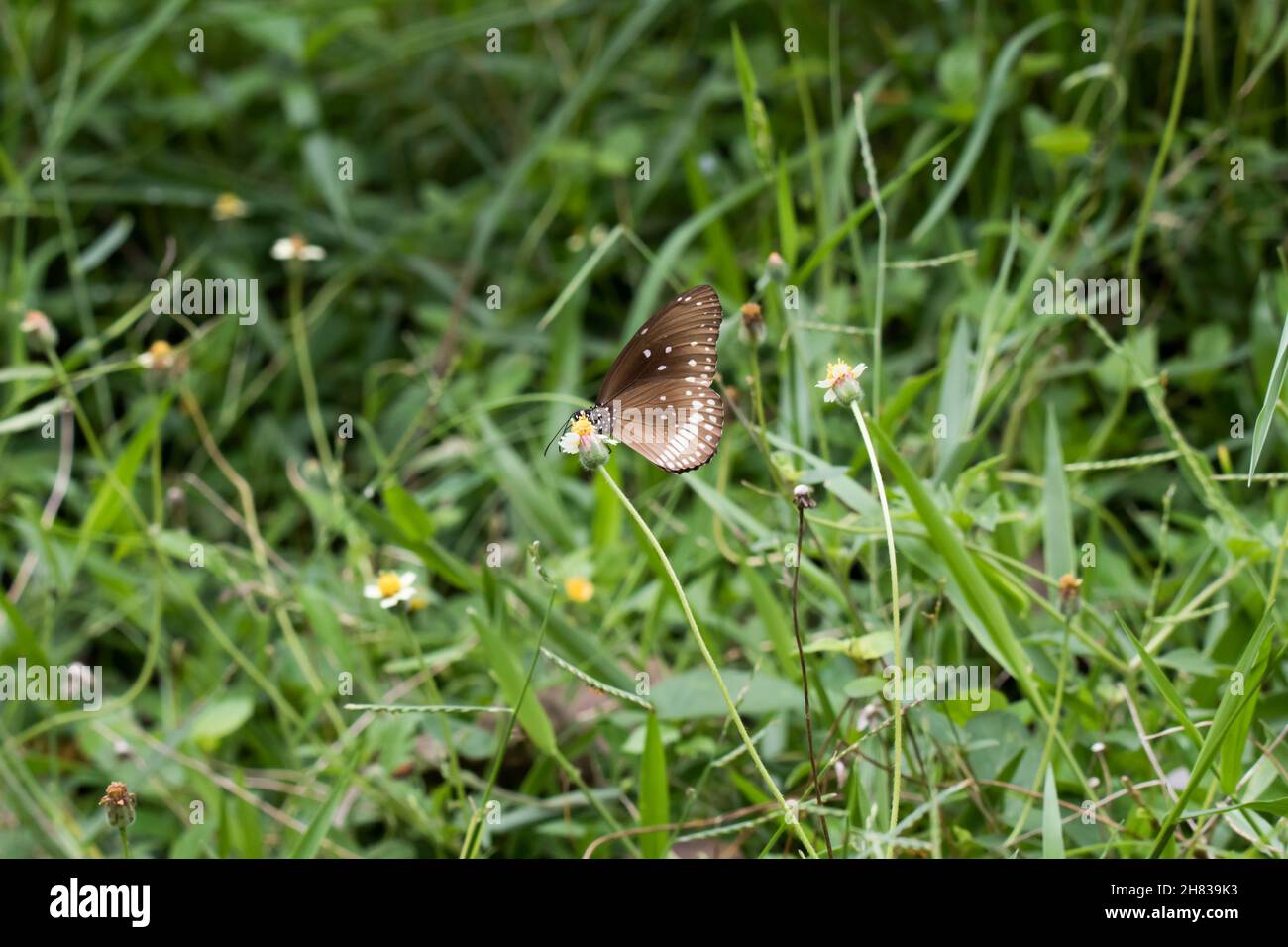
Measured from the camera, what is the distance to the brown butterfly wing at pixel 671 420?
0.96m

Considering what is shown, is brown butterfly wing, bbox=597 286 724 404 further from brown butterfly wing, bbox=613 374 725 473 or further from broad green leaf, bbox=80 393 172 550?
broad green leaf, bbox=80 393 172 550

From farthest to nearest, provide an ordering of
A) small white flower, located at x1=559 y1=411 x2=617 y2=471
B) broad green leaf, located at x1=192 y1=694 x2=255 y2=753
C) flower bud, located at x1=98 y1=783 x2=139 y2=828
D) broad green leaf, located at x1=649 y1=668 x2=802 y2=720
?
broad green leaf, located at x1=192 y1=694 x2=255 y2=753, broad green leaf, located at x1=649 y1=668 x2=802 y2=720, flower bud, located at x1=98 y1=783 x2=139 y2=828, small white flower, located at x1=559 y1=411 x2=617 y2=471

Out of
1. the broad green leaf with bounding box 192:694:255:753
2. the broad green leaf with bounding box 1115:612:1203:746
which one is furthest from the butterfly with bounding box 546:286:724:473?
the broad green leaf with bounding box 192:694:255:753

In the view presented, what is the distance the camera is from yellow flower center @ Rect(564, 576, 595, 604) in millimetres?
1414

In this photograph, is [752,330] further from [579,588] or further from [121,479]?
[121,479]

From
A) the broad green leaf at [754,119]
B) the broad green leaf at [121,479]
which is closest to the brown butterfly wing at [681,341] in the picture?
the broad green leaf at [754,119]

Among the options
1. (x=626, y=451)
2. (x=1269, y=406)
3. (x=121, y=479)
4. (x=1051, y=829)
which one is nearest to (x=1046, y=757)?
(x=1051, y=829)

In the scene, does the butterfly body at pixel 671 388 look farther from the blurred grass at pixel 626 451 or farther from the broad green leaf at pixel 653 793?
the broad green leaf at pixel 653 793

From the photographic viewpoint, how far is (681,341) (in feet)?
3.24

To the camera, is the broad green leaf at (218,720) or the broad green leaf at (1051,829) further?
the broad green leaf at (218,720)

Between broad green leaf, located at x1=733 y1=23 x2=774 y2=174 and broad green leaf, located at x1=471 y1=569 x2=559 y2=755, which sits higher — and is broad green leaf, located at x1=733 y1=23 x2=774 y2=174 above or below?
above

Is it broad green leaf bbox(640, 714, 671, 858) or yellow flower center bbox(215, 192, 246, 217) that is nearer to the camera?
broad green leaf bbox(640, 714, 671, 858)
